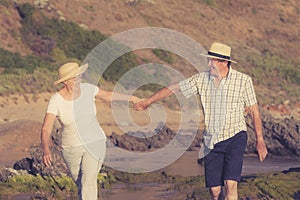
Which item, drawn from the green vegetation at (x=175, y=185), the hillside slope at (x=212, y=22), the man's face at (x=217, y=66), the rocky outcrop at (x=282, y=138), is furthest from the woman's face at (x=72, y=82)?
the hillside slope at (x=212, y=22)

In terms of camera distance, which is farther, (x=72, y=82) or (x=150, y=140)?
(x=150, y=140)

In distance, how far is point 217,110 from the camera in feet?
A: 36.4

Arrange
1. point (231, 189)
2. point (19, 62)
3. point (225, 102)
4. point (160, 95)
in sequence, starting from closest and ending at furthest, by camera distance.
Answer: point (225, 102) → point (231, 189) → point (160, 95) → point (19, 62)

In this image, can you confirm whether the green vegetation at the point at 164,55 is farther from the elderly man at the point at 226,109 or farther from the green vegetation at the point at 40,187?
the elderly man at the point at 226,109

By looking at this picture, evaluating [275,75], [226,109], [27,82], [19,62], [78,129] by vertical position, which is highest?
[275,75]

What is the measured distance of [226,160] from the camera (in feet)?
37.2

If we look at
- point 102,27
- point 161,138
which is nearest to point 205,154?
point 161,138

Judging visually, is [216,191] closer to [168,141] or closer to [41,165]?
[41,165]

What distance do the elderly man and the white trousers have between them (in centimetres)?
120

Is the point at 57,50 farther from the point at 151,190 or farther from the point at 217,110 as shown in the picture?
the point at 217,110

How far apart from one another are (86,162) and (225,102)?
1.65m

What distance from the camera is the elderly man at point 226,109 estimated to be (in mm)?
11094

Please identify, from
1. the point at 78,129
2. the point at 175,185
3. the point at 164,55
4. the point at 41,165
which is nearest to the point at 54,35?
the point at 164,55

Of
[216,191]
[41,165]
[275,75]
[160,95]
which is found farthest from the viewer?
[275,75]
